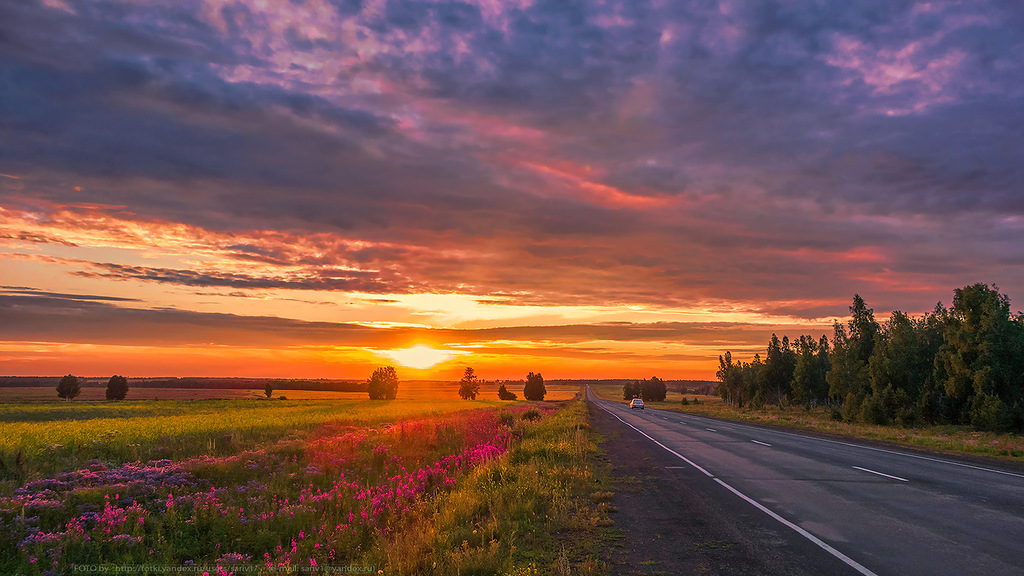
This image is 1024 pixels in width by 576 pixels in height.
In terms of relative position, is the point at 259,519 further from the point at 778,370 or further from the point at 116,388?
the point at 116,388

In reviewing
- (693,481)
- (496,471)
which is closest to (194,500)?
(496,471)

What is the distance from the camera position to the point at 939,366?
1673 inches

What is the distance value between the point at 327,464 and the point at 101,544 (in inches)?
301

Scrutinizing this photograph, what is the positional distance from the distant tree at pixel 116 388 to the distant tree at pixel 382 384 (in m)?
44.8

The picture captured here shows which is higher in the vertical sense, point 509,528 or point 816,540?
point 816,540

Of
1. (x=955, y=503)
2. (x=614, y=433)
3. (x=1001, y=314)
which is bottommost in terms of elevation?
(x=614, y=433)

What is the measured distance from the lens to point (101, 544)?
842 centimetres

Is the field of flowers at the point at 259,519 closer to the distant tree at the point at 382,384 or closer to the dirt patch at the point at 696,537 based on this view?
the dirt patch at the point at 696,537

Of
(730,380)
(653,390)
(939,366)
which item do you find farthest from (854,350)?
(653,390)

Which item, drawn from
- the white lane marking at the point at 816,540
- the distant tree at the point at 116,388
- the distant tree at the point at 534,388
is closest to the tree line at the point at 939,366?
the white lane marking at the point at 816,540

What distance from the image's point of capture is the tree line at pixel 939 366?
35500mm

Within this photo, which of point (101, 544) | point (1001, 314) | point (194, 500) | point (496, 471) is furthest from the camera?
point (1001, 314)

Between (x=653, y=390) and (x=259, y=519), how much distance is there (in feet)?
475

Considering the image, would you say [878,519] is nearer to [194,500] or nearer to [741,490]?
[741,490]
